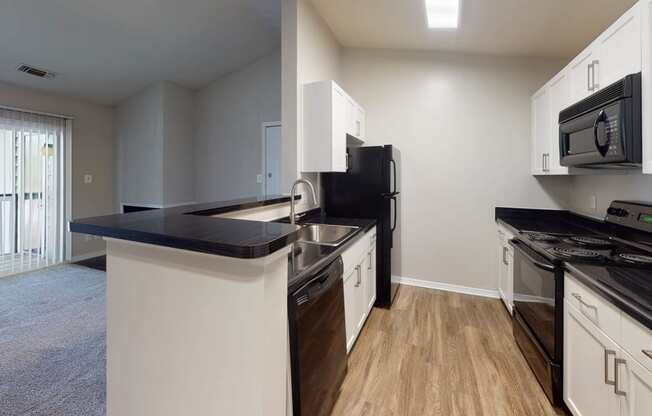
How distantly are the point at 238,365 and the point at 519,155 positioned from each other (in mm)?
3405

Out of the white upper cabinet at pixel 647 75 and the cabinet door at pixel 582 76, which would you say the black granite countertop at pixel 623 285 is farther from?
the cabinet door at pixel 582 76

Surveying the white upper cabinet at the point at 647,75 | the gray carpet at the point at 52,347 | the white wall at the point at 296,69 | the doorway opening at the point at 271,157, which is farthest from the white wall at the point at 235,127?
the white upper cabinet at the point at 647,75

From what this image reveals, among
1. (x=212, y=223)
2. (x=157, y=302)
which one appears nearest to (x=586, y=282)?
(x=212, y=223)

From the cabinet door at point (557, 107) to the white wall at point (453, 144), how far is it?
0.67 meters

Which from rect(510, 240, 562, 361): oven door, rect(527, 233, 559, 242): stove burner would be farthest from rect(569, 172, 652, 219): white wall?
rect(510, 240, 562, 361): oven door

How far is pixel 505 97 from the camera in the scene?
3.24 meters

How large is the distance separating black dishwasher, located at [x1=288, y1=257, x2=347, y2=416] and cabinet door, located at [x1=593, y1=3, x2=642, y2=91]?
5.93 ft

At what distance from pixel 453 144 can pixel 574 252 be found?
1.98 meters

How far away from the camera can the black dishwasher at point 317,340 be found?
4.07 ft

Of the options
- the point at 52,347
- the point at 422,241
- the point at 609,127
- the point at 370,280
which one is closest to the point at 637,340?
the point at 609,127

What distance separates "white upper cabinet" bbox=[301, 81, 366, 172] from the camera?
2.61m

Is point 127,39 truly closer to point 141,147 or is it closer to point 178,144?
point 178,144

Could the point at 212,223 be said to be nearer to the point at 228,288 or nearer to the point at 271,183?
the point at 228,288

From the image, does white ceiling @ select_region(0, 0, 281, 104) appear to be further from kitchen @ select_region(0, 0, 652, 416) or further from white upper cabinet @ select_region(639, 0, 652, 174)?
white upper cabinet @ select_region(639, 0, 652, 174)
